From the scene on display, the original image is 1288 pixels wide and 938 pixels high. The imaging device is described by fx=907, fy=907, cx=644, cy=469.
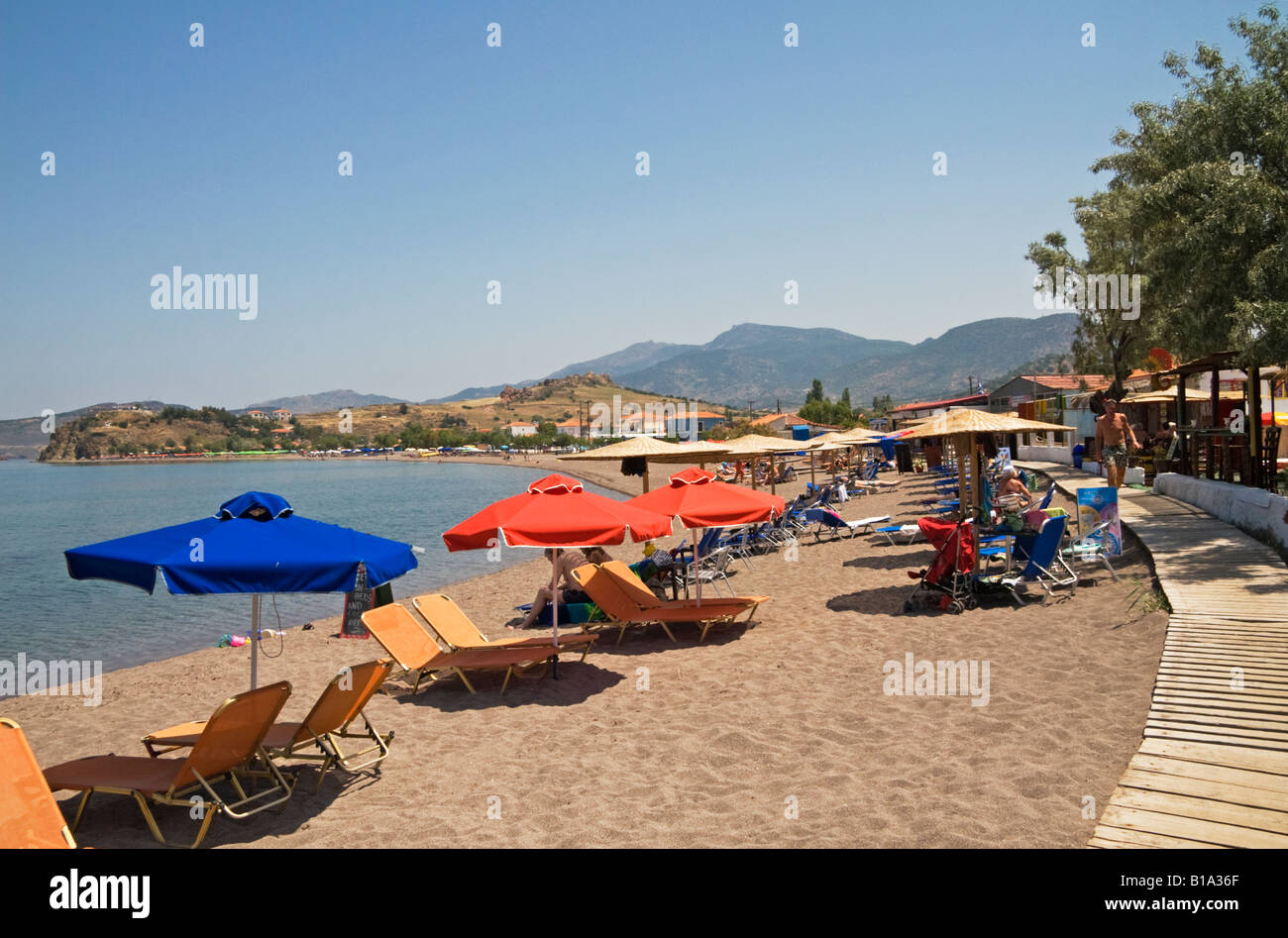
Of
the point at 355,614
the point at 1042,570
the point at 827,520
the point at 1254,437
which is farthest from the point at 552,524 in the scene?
the point at 1254,437

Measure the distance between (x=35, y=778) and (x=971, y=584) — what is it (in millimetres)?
8300

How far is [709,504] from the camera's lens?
27.9ft

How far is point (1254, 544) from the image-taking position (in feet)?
33.3

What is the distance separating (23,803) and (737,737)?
154 inches

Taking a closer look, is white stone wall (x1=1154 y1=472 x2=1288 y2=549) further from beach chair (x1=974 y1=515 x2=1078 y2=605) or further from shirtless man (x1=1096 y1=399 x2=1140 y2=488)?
beach chair (x1=974 y1=515 x2=1078 y2=605)

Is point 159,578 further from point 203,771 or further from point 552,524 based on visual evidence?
point 552,524

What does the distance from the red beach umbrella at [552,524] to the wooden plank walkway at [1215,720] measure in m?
3.77

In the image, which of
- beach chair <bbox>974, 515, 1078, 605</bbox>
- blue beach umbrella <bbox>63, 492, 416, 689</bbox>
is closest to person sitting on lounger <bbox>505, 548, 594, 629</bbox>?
beach chair <bbox>974, 515, 1078, 605</bbox>

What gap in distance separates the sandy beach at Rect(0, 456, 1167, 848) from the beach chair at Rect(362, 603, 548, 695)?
22 cm

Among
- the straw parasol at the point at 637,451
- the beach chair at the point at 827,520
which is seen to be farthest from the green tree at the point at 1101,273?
the straw parasol at the point at 637,451

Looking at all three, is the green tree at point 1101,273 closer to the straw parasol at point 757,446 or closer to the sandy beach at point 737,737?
the straw parasol at point 757,446
